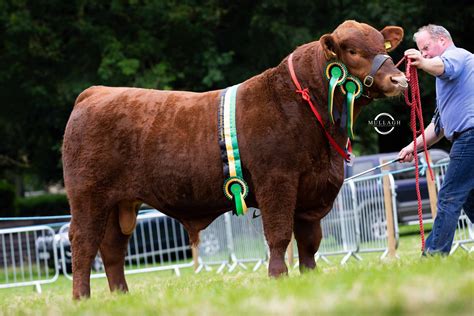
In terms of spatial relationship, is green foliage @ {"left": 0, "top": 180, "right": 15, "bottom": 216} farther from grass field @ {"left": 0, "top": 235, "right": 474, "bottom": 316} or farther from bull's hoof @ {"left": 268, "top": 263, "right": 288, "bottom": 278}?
grass field @ {"left": 0, "top": 235, "right": 474, "bottom": 316}

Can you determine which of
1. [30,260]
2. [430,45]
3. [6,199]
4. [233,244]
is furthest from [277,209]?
[6,199]

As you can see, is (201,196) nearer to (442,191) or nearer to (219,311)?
(442,191)

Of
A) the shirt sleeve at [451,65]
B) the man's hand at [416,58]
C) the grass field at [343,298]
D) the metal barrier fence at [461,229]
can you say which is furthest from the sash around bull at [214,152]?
the metal barrier fence at [461,229]

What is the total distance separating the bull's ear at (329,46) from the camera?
7484 millimetres

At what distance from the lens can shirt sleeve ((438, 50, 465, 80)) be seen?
7699 millimetres

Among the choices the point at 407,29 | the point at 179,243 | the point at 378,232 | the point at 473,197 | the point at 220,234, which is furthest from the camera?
the point at 407,29

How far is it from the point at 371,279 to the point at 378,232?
9.41 metres

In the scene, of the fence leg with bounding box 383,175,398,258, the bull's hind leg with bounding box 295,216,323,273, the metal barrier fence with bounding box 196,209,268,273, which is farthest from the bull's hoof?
the metal barrier fence with bounding box 196,209,268,273

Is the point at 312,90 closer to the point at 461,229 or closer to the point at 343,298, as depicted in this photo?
the point at 343,298

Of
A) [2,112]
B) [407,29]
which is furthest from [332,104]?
[2,112]

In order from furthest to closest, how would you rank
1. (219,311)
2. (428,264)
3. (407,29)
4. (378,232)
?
(407,29), (378,232), (428,264), (219,311)

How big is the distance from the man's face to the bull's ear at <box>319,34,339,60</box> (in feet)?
3.14

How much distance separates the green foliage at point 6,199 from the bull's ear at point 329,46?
18420mm

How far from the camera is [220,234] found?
17.2 m
